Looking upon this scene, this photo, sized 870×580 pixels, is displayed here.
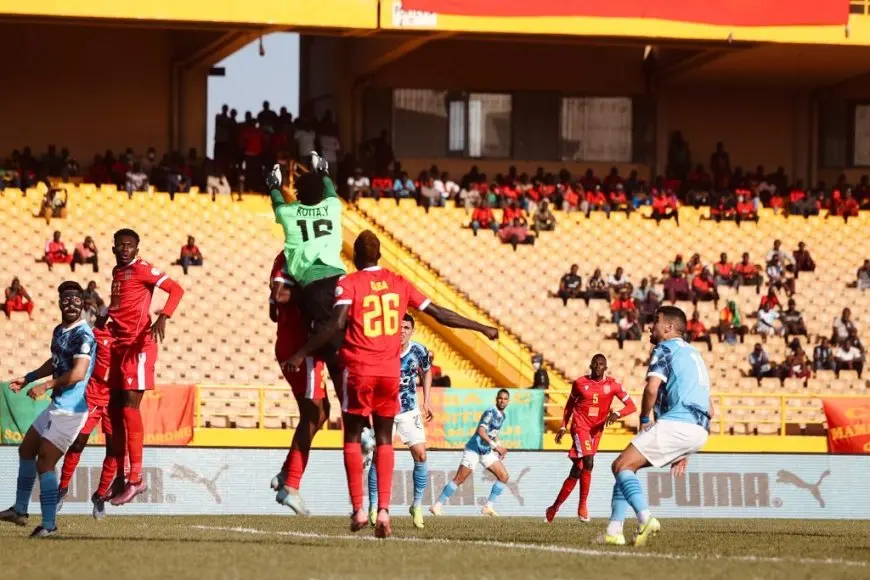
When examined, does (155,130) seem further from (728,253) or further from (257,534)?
(257,534)

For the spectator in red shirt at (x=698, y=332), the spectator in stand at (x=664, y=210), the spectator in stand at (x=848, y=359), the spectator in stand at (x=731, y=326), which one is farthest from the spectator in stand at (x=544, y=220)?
the spectator in stand at (x=848, y=359)

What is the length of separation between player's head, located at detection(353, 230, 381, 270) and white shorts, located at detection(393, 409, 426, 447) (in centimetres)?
563

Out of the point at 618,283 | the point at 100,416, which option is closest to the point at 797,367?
the point at 618,283

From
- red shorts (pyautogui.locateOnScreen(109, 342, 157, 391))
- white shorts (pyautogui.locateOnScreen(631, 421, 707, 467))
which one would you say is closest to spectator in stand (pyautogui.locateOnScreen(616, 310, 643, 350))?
red shorts (pyautogui.locateOnScreen(109, 342, 157, 391))

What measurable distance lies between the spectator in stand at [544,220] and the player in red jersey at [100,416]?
19823 mm

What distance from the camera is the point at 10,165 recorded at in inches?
1403

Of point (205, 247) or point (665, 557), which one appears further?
point (205, 247)

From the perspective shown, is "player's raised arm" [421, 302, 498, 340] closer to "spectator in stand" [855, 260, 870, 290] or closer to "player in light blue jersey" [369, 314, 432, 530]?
"player in light blue jersey" [369, 314, 432, 530]

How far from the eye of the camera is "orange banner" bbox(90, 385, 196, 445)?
25.3 metres

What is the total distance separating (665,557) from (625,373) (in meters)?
19.0

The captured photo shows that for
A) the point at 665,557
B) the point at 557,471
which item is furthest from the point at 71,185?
the point at 665,557

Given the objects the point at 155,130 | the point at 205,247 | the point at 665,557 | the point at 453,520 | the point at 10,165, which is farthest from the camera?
the point at 155,130

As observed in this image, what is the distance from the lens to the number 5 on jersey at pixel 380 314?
1209 centimetres

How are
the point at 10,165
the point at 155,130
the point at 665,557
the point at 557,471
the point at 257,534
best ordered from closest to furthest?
the point at 665,557
the point at 257,534
the point at 557,471
the point at 10,165
the point at 155,130
